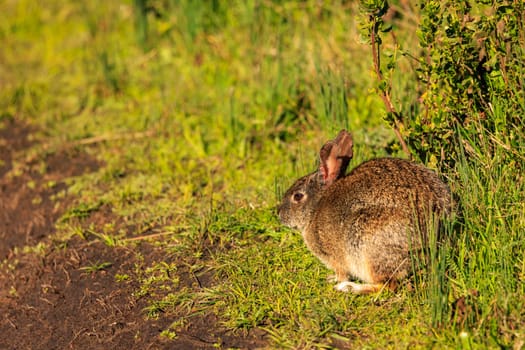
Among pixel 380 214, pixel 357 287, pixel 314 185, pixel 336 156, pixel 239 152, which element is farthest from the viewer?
pixel 239 152

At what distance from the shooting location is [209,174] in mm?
5895

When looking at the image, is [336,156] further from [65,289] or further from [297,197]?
[65,289]

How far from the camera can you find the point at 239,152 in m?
6.11

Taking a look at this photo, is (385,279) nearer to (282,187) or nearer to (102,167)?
(282,187)

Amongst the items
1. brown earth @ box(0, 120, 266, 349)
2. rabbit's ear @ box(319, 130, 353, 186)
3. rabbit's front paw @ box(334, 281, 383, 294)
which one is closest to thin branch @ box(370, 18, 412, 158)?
rabbit's ear @ box(319, 130, 353, 186)

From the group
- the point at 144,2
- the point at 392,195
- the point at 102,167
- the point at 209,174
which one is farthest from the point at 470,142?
the point at 144,2

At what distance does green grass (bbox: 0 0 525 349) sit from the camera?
393cm

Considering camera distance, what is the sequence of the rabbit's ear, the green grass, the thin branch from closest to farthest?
1. the green grass
2. the thin branch
3. the rabbit's ear

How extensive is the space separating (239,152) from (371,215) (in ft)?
7.28

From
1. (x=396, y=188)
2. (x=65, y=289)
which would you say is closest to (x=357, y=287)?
(x=396, y=188)

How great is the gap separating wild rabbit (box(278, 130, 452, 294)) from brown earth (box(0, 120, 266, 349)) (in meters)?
0.67

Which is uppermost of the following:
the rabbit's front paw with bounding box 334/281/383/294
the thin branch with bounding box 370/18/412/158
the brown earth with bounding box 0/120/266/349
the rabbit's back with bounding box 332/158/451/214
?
the thin branch with bounding box 370/18/412/158

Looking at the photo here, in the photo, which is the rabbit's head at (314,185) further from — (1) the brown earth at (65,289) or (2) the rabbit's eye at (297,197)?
(1) the brown earth at (65,289)

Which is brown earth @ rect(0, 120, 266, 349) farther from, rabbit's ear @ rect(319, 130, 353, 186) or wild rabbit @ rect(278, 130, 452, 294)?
rabbit's ear @ rect(319, 130, 353, 186)
